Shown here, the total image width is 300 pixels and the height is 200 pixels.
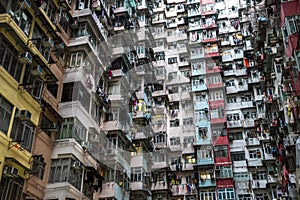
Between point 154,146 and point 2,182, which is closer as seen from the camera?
point 2,182

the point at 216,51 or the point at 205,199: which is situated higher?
the point at 216,51

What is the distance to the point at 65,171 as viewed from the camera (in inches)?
584

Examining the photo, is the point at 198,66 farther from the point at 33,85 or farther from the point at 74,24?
the point at 33,85

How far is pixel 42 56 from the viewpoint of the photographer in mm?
14695

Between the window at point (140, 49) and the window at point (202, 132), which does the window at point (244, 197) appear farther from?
the window at point (140, 49)

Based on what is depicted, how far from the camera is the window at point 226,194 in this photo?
81.3 feet

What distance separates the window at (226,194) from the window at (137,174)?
269 inches

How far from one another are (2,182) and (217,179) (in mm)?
17330

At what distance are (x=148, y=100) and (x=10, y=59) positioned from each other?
14.6 meters

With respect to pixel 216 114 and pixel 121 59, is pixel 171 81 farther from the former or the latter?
pixel 121 59

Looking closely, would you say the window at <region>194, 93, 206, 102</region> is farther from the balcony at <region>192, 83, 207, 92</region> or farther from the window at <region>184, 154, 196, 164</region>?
the window at <region>184, 154, 196, 164</region>

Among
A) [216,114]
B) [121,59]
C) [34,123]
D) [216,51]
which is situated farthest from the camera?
[216,51]

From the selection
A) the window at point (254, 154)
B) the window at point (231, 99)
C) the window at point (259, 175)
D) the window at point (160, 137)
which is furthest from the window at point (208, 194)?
the window at point (231, 99)

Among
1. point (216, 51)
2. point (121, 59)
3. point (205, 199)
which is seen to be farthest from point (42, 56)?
point (216, 51)
